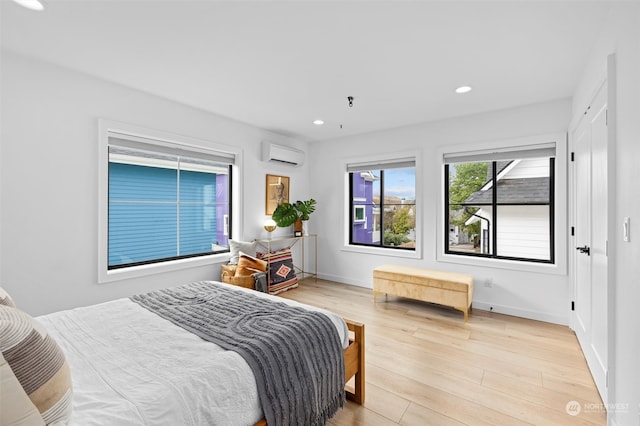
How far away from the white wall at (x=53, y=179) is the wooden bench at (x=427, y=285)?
2.88 metres

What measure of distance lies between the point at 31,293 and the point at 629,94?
A: 13.8ft

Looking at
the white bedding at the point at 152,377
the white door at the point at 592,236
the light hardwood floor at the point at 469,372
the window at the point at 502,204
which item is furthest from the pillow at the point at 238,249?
the white door at the point at 592,236

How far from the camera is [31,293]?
2402 millimetres

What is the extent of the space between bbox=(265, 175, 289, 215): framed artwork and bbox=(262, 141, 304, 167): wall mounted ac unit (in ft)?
0.92

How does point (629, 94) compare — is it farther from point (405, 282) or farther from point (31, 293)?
point (31, 293)

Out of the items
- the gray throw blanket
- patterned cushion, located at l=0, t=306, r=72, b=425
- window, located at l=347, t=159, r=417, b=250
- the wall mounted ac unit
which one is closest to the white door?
the gray throw blanket

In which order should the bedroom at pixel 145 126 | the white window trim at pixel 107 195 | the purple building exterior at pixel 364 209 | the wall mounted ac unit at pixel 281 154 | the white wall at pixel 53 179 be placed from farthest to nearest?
the purple building exterior at pixel 364 209 < the wall mounted ac unit at pixel 281 154 < the white window trim at pixel 107 195 < the white wall at pixel 53 179 < the bedroom at pixel 145 126

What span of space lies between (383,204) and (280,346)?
356 centimetres

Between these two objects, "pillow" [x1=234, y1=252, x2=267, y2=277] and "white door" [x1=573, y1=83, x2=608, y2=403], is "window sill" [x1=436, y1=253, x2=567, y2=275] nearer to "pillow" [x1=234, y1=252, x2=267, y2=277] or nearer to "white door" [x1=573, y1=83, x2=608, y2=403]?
"white door" [x1=573, y1=83, x2=608, y2=403]

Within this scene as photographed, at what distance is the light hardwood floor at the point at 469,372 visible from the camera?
72.1 inches

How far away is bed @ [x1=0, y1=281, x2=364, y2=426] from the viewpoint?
1.09m

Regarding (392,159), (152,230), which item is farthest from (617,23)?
(152,230)

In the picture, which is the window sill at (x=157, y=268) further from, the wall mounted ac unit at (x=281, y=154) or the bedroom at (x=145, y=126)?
the wall mounted ac unit at (x=281, y=154)

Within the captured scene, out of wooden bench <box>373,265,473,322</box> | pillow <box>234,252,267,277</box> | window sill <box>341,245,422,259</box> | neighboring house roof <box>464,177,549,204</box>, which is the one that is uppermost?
neighboring house roof <box>464,177,549,204</box>
